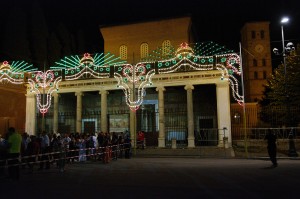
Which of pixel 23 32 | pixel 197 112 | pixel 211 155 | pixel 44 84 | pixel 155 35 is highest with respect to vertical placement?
pixel 23 32

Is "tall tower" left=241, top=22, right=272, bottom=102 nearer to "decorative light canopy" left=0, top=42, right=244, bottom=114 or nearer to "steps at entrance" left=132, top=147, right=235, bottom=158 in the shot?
"decorative light canopy" left=0, top=42, right=244, bottom=114

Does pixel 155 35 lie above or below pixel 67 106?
above

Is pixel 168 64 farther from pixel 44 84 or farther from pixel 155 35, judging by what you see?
pixel 44 84

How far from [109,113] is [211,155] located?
13.1m

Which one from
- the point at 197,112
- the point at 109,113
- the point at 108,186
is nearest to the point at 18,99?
the point at 109,113

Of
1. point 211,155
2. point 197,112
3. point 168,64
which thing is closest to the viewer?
point 211,155

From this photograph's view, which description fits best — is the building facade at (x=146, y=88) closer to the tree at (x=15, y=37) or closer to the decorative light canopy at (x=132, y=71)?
the decorative light canopy at (x=132, y=71)

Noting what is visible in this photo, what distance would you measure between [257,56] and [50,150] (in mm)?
60362

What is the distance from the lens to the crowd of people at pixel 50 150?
13.6 m

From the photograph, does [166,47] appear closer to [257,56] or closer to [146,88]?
[146,88]

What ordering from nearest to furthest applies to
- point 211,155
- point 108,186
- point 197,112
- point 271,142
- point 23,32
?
point 108,186 → point 271,142 → point 211,155 → point 197,112 → point 23,32

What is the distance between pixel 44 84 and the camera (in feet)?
101

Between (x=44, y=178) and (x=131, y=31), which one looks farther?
(x=131, y=31)

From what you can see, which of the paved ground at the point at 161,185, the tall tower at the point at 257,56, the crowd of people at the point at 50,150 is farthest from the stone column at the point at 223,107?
the tall tower at the point at 257,56
